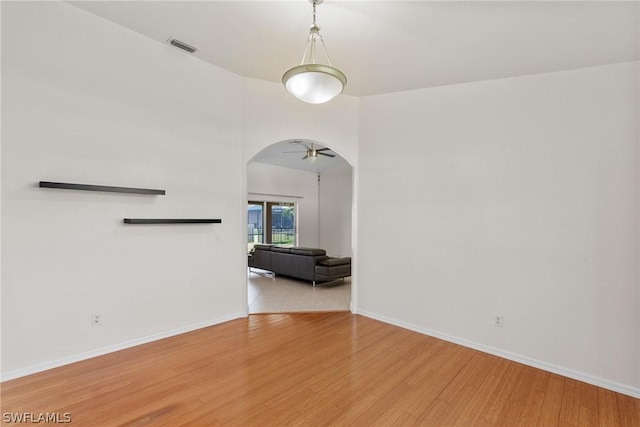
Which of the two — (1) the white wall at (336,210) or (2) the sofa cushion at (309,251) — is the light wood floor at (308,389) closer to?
(2) the sofa cushion at (309,251)

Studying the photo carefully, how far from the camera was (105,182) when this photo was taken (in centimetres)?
302

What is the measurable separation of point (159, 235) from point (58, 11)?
2262 millimetres

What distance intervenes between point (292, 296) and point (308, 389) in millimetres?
2924

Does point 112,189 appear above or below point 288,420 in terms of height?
above

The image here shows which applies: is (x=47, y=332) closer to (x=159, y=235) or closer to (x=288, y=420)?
(x=159, y=235)

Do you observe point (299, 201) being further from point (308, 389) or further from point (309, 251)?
point (308, 389)

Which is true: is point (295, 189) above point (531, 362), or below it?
above

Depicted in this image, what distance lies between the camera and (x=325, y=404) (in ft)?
7.50

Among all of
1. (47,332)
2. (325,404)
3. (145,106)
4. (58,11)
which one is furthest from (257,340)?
(58,11)

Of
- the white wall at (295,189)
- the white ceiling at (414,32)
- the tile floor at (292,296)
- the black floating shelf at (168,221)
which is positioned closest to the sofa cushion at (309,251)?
the tile floor at (292,296)

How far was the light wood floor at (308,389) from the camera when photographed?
2146mm
